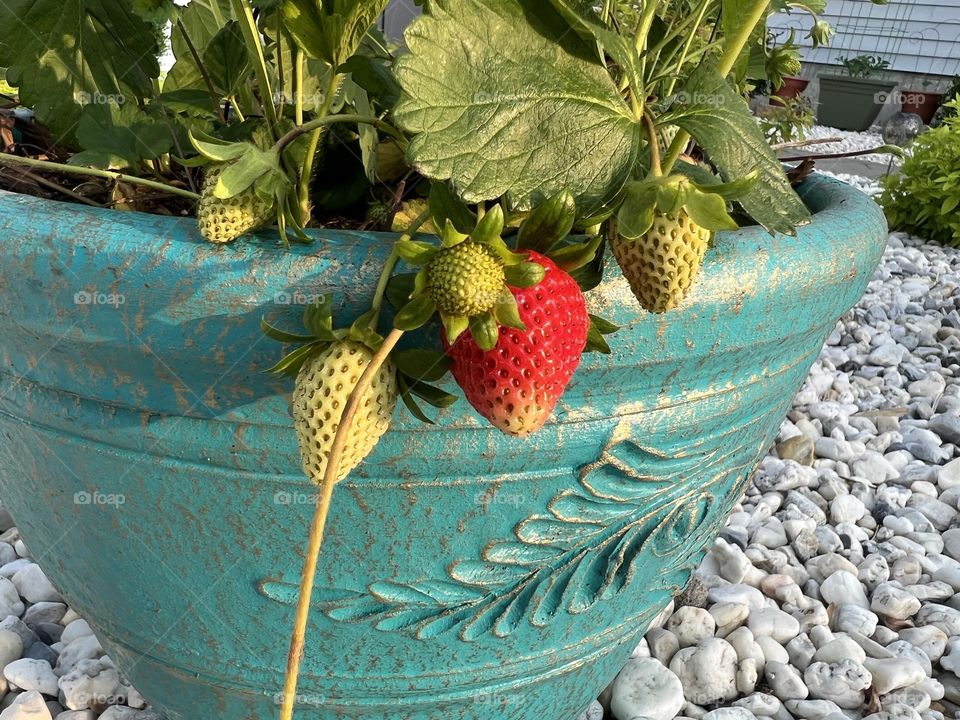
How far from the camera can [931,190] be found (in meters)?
3.76

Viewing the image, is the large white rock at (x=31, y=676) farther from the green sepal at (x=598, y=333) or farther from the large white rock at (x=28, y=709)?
the green sepal at (x=598, y=333)

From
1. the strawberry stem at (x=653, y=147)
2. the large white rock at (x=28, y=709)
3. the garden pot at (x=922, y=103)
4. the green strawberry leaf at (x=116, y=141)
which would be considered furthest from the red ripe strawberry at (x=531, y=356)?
the garden pot at (x=922, y=103)

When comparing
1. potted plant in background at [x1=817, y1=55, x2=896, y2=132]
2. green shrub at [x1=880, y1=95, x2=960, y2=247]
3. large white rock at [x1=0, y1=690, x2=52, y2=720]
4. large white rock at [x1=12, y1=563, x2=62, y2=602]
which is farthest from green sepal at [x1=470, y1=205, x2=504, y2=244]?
potted plant in background at [x1=817, y1=55, x2=896, y2=132]

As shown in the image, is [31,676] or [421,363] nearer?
[421,363]

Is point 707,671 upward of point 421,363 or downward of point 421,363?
downward

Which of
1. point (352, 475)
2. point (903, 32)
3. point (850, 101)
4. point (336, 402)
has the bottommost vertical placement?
point (850, 101)

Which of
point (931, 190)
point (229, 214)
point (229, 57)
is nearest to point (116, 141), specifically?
point (229, 57)

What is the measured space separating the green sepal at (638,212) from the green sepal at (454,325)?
0.12 meters

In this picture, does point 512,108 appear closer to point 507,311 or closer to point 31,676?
point 507,311

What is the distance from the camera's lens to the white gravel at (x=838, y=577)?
50.1 inches

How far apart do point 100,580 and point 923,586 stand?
1.32 metres

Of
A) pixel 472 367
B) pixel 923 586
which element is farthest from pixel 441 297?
pixel 923 586

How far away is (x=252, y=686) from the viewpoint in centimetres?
83

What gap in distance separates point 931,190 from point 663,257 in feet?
12.1
